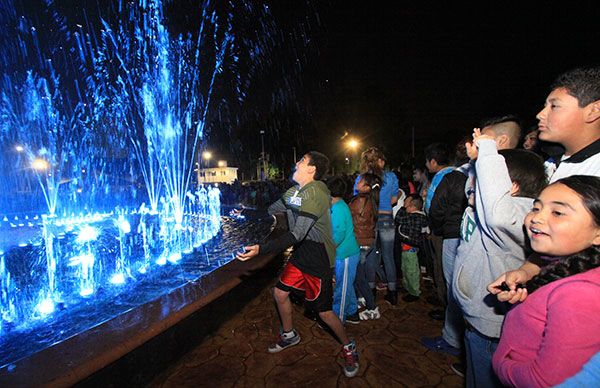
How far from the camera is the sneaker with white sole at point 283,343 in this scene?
12.1 feet

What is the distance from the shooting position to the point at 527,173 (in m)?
2.04

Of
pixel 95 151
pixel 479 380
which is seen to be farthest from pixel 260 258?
pixel 95 151

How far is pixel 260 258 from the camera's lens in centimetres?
524

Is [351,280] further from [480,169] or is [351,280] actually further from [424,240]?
[480,169]

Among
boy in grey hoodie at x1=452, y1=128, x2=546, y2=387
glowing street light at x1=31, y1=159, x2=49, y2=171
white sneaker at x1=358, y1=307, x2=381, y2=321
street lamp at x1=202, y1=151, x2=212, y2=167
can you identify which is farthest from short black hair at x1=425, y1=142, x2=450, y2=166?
street lamp at x1=202, y1=151, x2=212, y2=167

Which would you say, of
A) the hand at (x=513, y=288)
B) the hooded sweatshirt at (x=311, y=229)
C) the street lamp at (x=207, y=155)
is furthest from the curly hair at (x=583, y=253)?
the street lamp at (x=207, y=155)

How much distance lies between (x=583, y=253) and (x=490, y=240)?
0.64 m

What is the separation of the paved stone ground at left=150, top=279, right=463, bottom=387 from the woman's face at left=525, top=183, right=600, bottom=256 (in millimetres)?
2432

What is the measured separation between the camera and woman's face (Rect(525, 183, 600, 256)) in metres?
1.38

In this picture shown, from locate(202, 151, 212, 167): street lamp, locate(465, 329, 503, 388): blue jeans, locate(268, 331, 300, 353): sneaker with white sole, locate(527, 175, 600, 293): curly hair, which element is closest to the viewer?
locate(527, 175, 600, 293): curly hair

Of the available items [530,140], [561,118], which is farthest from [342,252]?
[530,140]

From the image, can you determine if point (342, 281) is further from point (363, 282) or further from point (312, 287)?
point (312, 287)

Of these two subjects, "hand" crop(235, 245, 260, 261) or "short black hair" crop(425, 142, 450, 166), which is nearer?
"hand" crop(235, 245, 260, 261)

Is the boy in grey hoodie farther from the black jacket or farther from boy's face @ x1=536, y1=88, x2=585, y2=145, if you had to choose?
the black jacket
